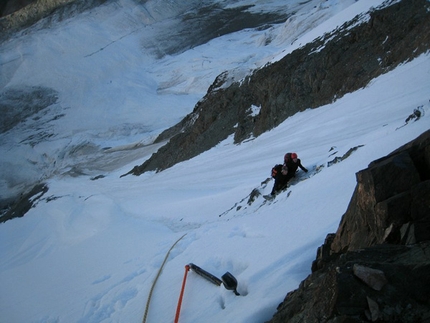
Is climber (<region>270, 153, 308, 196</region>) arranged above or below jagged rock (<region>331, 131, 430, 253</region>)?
below

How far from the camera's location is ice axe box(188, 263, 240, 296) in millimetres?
3883

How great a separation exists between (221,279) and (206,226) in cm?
274

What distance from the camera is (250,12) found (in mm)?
40406

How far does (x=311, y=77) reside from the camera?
13406 millimetres

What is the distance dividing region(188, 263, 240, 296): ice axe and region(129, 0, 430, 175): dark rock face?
7.55 m

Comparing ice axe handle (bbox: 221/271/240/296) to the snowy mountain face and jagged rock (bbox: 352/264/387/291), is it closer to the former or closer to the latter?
jagged rock (bbox: 352/264/387/291)

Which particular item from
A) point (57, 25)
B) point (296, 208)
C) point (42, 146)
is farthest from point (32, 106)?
point (296, 208)

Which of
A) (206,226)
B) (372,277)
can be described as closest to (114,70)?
(206,226)

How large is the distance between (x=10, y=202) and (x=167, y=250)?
23.8 m

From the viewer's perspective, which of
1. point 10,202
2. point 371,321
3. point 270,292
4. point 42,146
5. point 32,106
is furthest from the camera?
point 32,106

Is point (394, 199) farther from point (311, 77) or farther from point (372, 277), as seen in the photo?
point (311, 77)


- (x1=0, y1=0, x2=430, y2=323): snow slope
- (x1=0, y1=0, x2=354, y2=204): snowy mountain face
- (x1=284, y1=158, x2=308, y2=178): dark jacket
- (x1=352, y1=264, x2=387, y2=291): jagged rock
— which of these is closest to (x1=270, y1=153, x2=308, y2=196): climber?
(x1=284, y1=158, x2=308, y2=178): dark jacket

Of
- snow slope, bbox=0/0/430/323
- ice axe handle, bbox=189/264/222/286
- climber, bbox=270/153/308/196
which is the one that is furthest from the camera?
climber, bbox=270/153/308/196

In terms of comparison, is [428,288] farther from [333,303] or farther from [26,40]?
[26,40]
